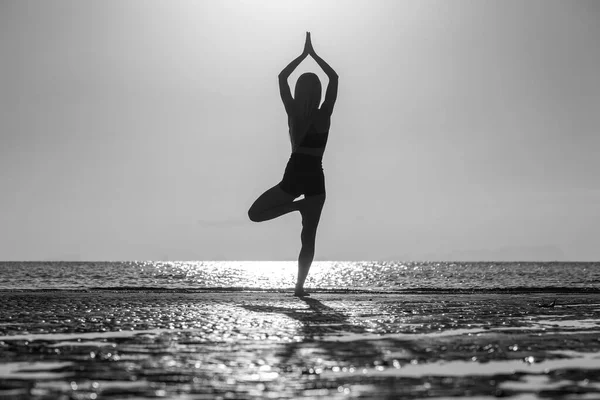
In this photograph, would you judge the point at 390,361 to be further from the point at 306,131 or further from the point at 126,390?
the point at 306,131

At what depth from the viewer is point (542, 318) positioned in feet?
19.8

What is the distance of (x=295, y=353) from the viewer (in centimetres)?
376

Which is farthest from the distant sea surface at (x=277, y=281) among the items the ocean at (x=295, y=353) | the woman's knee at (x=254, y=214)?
the ocean at (x=295, y=353)

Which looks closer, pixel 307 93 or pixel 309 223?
pixel 307 93

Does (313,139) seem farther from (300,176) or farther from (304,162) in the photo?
(300,176)

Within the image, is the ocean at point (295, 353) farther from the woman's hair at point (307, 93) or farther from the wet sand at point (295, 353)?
the woman's hair at point (307, 93)

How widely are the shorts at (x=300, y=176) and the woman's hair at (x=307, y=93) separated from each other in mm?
576

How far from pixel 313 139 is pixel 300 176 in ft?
1.68

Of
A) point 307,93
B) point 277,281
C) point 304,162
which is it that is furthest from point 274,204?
point 277,281

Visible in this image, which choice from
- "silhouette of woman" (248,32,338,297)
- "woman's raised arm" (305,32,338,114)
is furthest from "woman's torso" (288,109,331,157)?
"woman's raised arm" (305,32,338,114)

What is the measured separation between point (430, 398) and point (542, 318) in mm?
3720

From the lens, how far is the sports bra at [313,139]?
9383 mm

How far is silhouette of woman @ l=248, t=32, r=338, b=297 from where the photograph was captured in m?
9.35

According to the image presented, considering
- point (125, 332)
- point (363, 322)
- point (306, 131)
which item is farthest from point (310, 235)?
point (125, 332)
